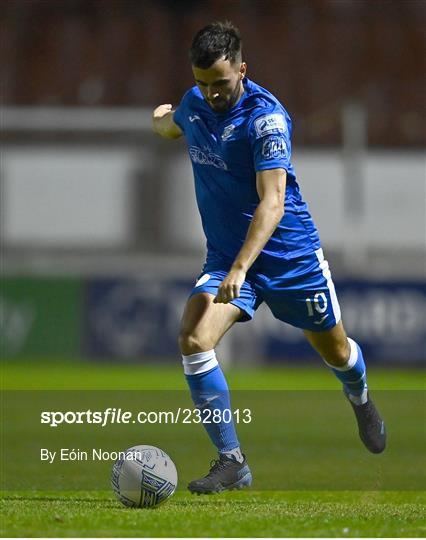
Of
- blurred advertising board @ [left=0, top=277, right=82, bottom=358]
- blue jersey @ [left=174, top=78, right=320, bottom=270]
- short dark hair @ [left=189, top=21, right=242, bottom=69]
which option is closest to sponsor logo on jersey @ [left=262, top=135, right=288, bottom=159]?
blue jersey @ [left=174, top=78, right=320, bottom=270]

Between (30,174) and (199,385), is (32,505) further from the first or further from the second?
(30,174)

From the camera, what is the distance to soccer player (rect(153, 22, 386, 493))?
6035mm

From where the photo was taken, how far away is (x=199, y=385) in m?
6.35

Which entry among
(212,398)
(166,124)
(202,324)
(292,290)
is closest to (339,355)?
(292,290)

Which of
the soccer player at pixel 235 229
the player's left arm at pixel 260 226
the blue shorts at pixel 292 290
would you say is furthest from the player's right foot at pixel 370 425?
the player's left arm at pixel 260 226

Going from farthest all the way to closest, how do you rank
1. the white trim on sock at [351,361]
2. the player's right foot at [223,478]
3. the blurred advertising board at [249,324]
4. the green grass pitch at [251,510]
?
the blurred advertising board at [249,324]
the white trim on sock at [351,361]
the player's right foot at [223,478]
the green grass pitch at [251,510]

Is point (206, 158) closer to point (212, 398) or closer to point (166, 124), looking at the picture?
point (166, 124)

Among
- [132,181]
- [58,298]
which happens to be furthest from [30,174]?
[58,298]

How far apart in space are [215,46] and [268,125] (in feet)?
1.66

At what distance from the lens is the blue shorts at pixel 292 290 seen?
21.4 ft

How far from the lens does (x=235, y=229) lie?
21.3ft

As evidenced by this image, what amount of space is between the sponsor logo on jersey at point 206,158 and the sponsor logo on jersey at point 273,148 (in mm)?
340

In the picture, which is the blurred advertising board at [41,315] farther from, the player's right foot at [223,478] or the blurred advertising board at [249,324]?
the player's right foot at [223,478]

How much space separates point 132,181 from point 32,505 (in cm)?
1481
